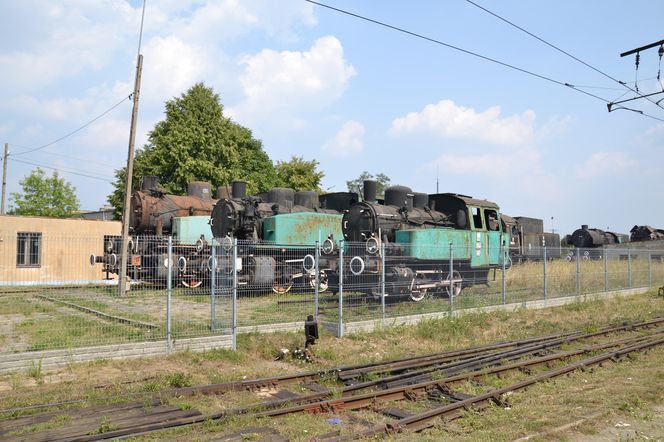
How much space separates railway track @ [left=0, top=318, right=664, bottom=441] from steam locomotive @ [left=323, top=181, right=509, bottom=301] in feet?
10.7

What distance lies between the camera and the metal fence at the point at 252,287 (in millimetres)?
8859

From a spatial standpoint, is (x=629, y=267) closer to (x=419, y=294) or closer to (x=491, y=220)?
(x=491, y=220)

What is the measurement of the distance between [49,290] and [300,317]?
17.0ft

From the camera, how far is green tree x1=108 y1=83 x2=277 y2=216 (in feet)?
126

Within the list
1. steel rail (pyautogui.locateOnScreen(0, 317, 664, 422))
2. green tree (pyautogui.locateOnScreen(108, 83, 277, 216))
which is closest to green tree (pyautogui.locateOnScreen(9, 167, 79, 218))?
green tree (pyautogui.locateOnScreen(108, 83, 277, 216))

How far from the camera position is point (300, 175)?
4562 cm

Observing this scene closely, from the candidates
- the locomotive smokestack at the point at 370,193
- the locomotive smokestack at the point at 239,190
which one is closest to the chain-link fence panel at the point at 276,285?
the locomotive smokestack at the point at 370,193

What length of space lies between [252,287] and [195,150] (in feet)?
97.4

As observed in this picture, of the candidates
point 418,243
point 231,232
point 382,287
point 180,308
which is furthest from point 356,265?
point 231,232

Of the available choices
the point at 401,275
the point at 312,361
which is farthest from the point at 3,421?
the point at 401,275

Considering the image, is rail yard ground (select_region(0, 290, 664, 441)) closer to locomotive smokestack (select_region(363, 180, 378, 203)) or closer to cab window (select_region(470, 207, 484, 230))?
cab window (select_region(470, 207, 484, 230))

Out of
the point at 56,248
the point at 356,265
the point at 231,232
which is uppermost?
the point at 231,232

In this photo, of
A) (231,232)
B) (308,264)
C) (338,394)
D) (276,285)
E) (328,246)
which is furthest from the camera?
Result: (231,232)

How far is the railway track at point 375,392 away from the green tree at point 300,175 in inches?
1384
